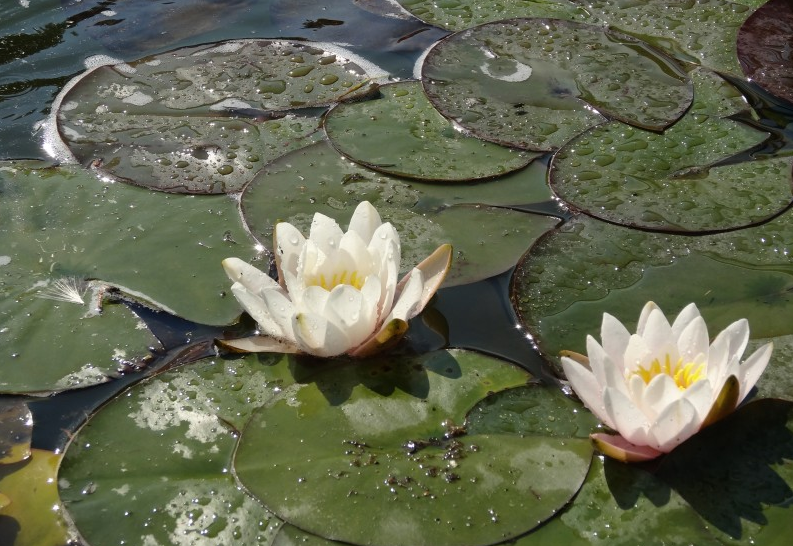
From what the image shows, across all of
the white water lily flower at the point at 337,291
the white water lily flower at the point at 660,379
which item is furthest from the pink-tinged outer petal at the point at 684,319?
the white water lily flower at the point at 337,291

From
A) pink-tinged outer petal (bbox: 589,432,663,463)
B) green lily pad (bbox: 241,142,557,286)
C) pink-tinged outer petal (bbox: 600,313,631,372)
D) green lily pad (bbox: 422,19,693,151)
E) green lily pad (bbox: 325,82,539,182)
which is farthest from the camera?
green lily pad (bbox: 422,19,693,151)

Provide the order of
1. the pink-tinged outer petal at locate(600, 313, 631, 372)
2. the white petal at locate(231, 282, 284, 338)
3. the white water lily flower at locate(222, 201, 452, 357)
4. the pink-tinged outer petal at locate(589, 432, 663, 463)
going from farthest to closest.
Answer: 1. the white petal at locate(231, 282, 284, 338)
2. the white water lily flower at locate(222, 201, 452, 357)
3. the pink-tinged outer petal at locate(600, 313, 631, 372)
4. the pink-tinged outer petal at locate(589, 432, 663, 463)

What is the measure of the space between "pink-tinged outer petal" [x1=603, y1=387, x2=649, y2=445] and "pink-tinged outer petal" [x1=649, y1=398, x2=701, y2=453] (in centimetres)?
3

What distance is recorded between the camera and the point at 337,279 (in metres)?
2.38

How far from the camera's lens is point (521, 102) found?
3.65 m

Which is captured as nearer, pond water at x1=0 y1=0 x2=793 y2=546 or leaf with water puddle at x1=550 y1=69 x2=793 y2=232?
pond water at x1=0 y1=0 x2=793 y2=546

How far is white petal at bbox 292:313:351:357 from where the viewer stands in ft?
7.24

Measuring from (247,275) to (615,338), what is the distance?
1201mm

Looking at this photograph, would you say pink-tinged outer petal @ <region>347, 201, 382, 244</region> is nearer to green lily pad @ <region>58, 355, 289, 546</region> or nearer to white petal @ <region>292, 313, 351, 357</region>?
white petal @ <region>292, 313, 351, 357</region>

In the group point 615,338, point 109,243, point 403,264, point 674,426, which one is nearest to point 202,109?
point 109,243

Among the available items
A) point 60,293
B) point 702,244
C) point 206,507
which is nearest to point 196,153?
point 60,293

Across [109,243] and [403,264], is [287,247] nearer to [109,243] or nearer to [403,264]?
[403,264]

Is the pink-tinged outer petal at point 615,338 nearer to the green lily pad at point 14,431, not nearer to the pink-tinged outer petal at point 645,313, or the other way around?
the pink-tinged outer petal at point 645,313

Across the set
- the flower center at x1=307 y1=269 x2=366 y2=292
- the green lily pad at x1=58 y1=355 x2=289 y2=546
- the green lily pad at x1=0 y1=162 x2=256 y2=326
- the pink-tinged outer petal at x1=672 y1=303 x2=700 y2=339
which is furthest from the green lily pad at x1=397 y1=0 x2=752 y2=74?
the green lily pad at x1=58 y1=355 x2=289 y2=546
